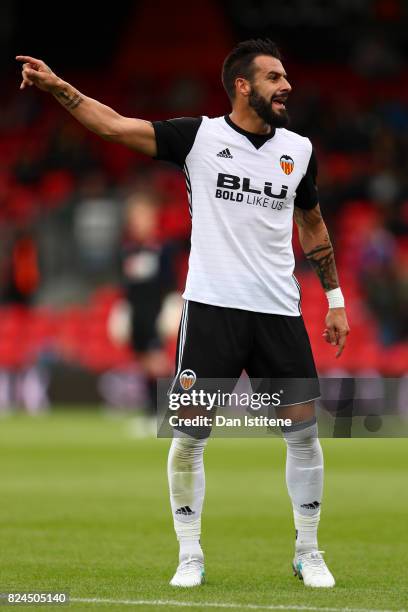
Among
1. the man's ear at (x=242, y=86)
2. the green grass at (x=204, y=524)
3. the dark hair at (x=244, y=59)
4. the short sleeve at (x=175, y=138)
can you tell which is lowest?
the green grass at (x=204, y=524)

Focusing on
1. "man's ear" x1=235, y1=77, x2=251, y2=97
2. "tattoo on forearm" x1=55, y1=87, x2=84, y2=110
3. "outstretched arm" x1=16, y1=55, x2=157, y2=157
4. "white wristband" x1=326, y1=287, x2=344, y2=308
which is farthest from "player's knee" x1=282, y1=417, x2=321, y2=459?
"tattoo on forearm" x1=55, y1=87, x2=84, y2=110

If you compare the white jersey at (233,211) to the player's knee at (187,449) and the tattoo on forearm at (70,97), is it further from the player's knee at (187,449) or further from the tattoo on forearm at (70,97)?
the player's knee at (187,449)

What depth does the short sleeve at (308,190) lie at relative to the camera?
21.4ft

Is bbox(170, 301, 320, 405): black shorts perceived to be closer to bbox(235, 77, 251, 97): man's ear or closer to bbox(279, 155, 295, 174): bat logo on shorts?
bbox(279, 155, 295, 174): bat logo on shorts

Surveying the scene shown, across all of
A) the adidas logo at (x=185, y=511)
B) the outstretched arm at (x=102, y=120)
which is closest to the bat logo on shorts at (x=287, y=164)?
the outstretched arm at (x=102, y=120)

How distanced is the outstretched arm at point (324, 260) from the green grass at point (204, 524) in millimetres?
1141

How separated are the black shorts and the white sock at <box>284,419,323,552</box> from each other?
16 centimetres

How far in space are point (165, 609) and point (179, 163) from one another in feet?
6.64

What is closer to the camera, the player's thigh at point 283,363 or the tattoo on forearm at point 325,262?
the player's thigh at point 283,363

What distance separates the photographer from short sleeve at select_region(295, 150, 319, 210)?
652 centimetres

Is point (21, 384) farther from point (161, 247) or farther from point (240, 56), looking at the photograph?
point (240, 56)

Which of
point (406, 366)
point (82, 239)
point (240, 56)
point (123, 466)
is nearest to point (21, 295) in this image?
point (82, 239)

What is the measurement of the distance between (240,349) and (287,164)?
0.87 meters
